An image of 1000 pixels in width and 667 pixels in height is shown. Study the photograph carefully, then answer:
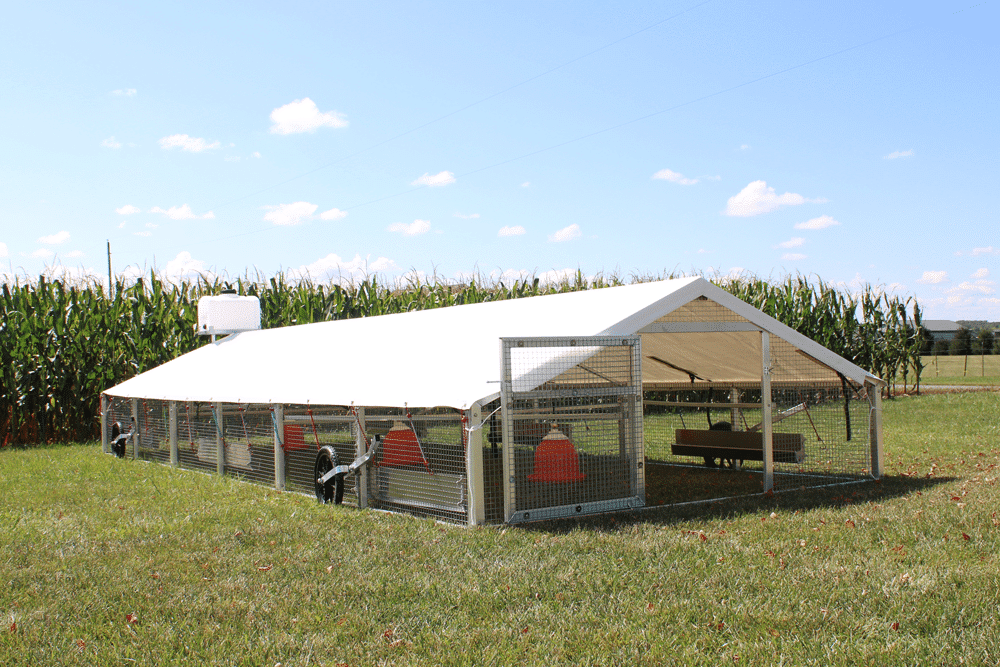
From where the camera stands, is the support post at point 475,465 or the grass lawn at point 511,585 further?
the support post at point 475,465

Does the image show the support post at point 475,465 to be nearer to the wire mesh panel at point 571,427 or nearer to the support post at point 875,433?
the wire mesh panel at point 571,427

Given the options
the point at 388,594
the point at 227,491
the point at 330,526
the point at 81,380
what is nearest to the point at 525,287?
the point at 81,380

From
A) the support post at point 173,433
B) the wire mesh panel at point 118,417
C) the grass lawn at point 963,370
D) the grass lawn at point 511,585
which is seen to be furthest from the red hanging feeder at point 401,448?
the grass lawn at point 963,370

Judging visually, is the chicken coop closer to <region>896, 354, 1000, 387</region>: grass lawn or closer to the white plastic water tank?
→ the white plastic water tank

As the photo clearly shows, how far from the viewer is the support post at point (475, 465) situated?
23.9ft

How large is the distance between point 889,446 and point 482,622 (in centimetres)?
1004

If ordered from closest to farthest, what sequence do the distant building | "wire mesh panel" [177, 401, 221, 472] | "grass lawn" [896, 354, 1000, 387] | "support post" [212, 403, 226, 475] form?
"support post" [212, 403, 226, 475] < "wire mesh panel" [177, 401, 221, 472] < "grass lawn" [896, 354, 1000, 387] < the distant building

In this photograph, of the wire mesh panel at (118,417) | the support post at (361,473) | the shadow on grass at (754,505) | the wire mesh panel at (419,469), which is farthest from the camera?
the wire mesh panel at (118,417)

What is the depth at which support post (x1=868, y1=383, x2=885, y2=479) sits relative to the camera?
9.73m

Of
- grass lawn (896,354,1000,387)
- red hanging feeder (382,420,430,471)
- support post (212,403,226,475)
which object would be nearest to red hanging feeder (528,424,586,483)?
red hanging feeder (382,420,430,471)

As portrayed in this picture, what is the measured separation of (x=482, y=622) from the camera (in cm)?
491

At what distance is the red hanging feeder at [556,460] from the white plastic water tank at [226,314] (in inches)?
375

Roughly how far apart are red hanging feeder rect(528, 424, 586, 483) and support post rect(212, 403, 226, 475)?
17.1 ft

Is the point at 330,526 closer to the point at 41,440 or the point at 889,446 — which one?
the point at 889,446
